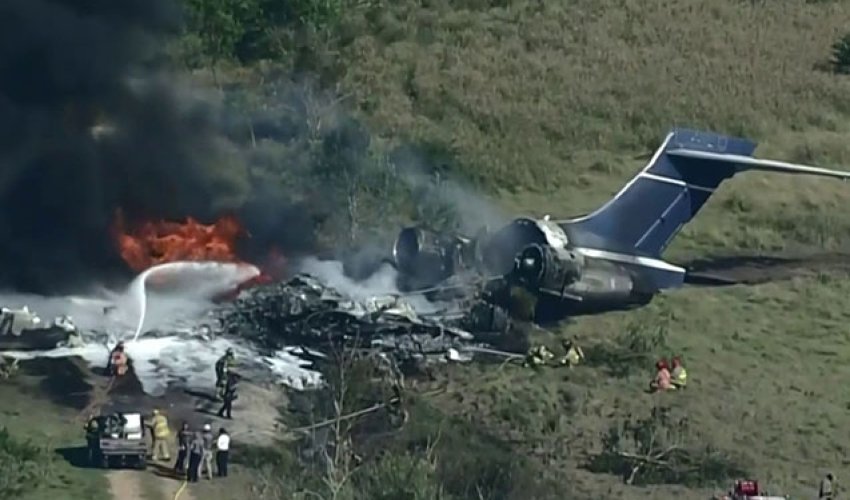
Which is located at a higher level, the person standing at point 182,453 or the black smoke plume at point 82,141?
the black smoke plume at point 82,141

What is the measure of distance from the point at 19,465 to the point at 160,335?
8005mm

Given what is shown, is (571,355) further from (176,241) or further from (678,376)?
(176,241)

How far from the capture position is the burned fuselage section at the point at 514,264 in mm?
48094

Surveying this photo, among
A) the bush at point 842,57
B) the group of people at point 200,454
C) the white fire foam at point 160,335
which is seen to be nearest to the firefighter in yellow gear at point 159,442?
the group of people at point 200,454

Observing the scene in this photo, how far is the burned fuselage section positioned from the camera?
48094 millimetres

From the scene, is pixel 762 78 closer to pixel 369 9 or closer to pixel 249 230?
pixel 369 9

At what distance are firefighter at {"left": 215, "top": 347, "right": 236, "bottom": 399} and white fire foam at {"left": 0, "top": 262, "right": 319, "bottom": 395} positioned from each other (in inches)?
18.2

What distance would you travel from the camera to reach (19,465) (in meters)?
38.5

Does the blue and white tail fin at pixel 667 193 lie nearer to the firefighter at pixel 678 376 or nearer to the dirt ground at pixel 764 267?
the dirt ground at pixel 764 267

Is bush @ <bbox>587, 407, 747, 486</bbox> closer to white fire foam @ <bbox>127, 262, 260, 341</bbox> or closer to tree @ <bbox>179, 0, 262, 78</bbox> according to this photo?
white fire foam @ <bbox>127, 262, 260, 341</bbox>

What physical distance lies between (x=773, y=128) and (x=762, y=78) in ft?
20.8

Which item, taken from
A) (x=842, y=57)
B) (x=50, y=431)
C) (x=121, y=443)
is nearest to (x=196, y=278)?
(x=50, y=431)

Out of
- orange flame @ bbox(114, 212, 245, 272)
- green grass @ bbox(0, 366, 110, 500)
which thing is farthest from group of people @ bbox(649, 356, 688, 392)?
green grass @ bbox(0, 366, 110, 500)

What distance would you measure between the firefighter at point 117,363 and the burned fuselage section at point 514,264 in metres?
7.87
